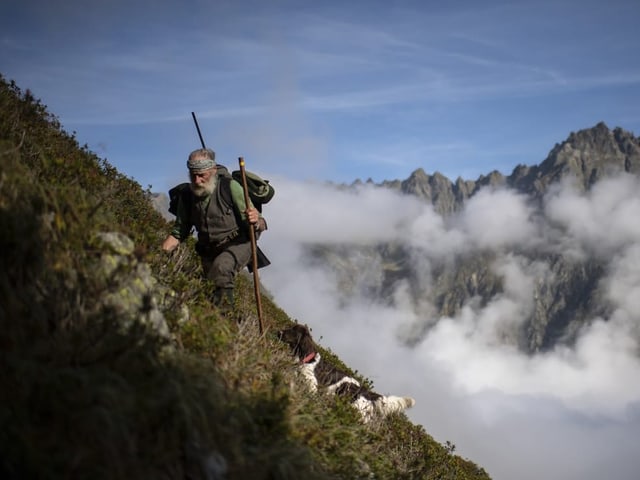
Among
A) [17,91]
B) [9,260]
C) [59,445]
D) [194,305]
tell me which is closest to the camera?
[59,445]

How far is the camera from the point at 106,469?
313 centimetres

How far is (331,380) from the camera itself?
893 centimetres

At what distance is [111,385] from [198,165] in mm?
4807

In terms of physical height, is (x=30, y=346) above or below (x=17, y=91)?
below

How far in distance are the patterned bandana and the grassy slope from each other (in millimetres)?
1717

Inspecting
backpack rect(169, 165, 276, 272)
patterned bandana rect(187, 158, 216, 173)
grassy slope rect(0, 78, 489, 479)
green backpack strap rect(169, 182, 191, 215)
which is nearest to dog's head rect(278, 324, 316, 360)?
backpack rect(169, 165, 276, 272)

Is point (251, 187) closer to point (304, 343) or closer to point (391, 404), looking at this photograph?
point (304, 343)

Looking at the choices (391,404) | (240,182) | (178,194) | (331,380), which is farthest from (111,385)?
(391,404)

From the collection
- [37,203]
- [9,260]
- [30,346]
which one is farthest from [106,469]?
[37,203]

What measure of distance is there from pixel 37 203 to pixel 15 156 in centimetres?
94

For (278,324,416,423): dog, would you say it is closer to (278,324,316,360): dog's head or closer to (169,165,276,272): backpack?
(278,324,316,360): dog's head

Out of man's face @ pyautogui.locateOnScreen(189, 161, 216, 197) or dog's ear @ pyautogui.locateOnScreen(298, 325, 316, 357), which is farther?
dog's ear @ pyautogui.locateOnScreen(298, 325, 316, 357)

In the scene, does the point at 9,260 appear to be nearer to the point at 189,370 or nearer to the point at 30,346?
the point at 30,346

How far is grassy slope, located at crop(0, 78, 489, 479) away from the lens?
10.5 feet
